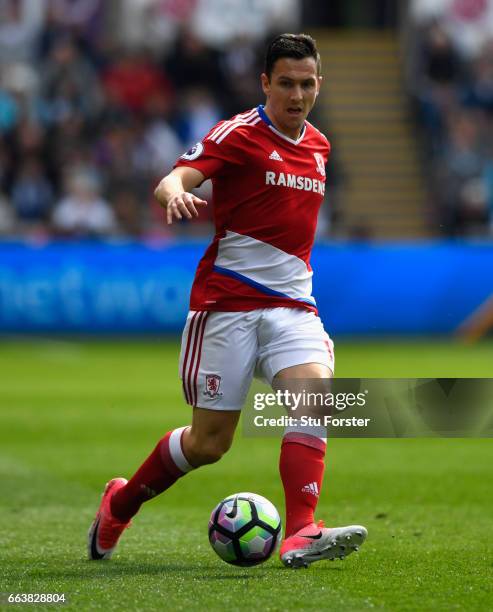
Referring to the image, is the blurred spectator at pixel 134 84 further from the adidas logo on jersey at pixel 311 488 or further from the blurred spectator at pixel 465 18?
the adidas logo on jersey at pixel 311 488

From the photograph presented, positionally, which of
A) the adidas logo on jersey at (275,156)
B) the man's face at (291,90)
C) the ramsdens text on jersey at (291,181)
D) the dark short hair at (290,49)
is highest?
the dark short hair at (290,49)

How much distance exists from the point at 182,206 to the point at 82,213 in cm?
1463

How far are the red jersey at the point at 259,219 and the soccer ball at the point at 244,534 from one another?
898 mm

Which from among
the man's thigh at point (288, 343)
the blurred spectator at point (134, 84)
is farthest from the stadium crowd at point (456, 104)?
the man's thigh at point (288, 343)

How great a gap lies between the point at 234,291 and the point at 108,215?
14279mm

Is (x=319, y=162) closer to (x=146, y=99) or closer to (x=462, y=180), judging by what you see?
(x=146, y=99)

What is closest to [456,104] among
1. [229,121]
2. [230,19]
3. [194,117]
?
[230,19]

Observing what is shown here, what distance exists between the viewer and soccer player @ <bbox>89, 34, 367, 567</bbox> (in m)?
6.16

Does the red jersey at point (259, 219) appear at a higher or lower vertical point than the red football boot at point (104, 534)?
higher

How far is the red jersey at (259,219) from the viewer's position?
627 centimetres

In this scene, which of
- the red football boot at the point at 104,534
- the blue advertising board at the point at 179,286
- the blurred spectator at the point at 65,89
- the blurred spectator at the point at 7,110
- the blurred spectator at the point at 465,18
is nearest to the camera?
the red football boot at the point at 104,534

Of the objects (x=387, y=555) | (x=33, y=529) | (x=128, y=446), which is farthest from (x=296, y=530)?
(x=128, y=446)

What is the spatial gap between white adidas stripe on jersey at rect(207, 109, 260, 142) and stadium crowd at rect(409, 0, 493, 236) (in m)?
16.0

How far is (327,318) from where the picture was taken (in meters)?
19.8
